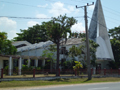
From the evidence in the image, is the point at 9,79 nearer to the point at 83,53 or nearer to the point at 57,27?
the point at 57,27

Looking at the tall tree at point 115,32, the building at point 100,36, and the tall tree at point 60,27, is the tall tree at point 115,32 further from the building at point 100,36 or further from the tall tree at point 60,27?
the tall tree at point 60,27

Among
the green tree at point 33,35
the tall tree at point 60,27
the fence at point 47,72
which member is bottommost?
the fence at point 47,72

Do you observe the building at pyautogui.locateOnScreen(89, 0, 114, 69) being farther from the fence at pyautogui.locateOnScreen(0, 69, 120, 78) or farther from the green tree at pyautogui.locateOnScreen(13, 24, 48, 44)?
the green tree at pyautogui.locateOnScreen(13, 24, 48, 44)

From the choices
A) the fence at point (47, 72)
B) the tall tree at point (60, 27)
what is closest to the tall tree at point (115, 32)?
the fence at point (47, 72)

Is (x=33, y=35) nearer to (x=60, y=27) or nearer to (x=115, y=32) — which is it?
(x=115, y=32)

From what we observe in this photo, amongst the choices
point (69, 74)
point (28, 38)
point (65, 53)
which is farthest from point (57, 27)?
point (28, 38)

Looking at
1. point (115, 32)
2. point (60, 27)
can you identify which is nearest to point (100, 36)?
point (60, 27)

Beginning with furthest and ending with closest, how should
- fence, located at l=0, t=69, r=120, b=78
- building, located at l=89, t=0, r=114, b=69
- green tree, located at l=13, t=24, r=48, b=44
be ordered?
green tree, located at l=13, t=24, r=48, b=44 → building, located at l=89, t=0, r=114, b=69 → fence, located at l=0, t=69, r=120, b=78

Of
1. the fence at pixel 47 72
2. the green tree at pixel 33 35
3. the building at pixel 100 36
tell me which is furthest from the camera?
the green tree at pixel 33 35

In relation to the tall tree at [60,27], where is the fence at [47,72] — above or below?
below

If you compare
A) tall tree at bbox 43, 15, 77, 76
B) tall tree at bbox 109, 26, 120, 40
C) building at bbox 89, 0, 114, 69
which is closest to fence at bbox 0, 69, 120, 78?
tall tree at bbox 43, 15, 77, 76

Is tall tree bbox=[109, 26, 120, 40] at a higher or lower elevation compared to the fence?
higher

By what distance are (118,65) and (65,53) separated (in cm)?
1237

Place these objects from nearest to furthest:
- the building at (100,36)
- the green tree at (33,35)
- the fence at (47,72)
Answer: the fence at (47,72)
the building at (100,36)
the green tree at (33,35)
